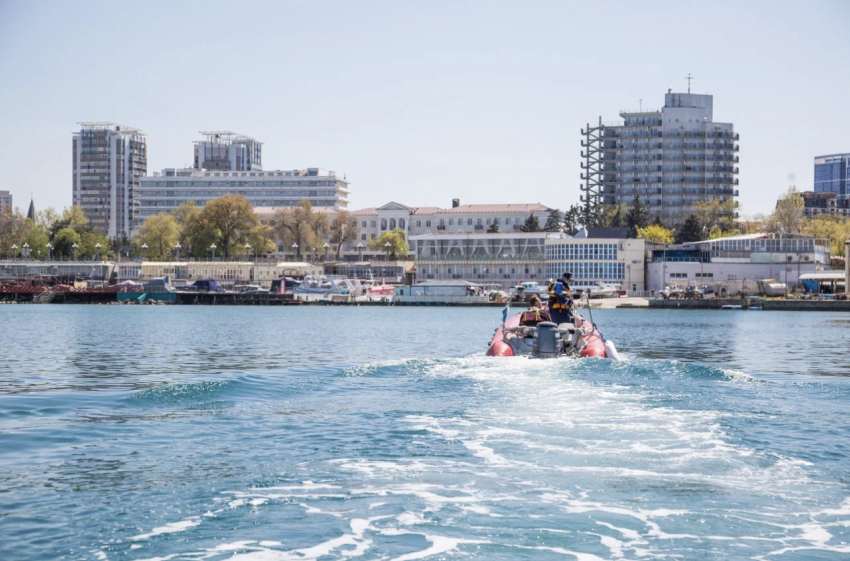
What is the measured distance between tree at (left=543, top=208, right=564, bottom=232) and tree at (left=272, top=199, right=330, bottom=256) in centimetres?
4164

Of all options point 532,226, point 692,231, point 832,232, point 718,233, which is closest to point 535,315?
point 832,232

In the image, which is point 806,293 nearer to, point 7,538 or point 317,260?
point 317,260

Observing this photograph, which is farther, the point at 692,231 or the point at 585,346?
the point at 692,231

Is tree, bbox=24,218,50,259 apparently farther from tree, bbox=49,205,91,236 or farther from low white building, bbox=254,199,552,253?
low white building, bbox=254,199,552,253

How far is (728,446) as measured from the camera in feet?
55.3

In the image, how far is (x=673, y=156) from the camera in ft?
612

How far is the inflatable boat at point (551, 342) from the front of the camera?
2998 centimetres

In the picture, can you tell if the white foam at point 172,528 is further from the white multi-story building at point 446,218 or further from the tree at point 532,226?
the white multi-story building at point 446,218

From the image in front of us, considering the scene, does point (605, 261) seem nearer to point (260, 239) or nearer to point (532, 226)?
point (532, 226)

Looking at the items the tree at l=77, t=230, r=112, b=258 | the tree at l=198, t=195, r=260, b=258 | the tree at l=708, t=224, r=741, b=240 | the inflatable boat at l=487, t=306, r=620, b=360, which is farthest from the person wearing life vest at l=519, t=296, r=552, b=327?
the tree at l=77, t=230, r=112, b=258

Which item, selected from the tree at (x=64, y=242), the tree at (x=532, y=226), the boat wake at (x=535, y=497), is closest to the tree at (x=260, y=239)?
the tree at (x=64, y=242)

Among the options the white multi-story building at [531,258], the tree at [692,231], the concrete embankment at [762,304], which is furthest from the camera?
the tree at [692,231]

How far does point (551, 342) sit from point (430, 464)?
15130mm

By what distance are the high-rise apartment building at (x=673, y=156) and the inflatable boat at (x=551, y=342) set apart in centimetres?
15864
